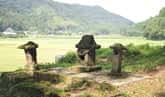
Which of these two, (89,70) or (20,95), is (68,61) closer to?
(89,70)

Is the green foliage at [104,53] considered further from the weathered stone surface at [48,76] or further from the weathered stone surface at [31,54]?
the weathered stone surface at [48,76]

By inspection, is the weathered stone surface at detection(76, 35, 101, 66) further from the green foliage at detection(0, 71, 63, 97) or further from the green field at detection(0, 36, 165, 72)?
the green field at detection(0, 36, 165, 72)

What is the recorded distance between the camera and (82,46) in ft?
66.7

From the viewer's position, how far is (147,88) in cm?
1569

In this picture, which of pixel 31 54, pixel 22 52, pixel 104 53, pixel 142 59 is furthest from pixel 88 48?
pixel 22 52

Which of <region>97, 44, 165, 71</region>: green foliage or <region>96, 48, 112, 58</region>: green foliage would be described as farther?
<region>96, 48, 112, 58</region>: green foliage

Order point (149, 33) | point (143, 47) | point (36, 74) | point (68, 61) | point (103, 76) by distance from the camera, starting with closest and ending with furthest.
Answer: point (103, 76), point (36, 74), point (68, 61), point (143, 47), point (149, 33)

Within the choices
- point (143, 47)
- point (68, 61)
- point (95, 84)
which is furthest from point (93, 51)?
point (143, 47)

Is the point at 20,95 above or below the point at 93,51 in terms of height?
below

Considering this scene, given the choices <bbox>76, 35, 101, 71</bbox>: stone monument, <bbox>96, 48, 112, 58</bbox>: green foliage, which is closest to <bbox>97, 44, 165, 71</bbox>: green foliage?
<bbox>96, 48, 112, 58</bbox>: green foliage

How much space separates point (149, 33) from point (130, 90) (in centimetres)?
10688

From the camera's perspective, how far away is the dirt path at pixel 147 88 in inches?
587

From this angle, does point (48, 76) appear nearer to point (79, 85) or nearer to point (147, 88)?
point (79, 85)

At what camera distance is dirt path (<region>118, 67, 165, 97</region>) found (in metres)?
14.9
